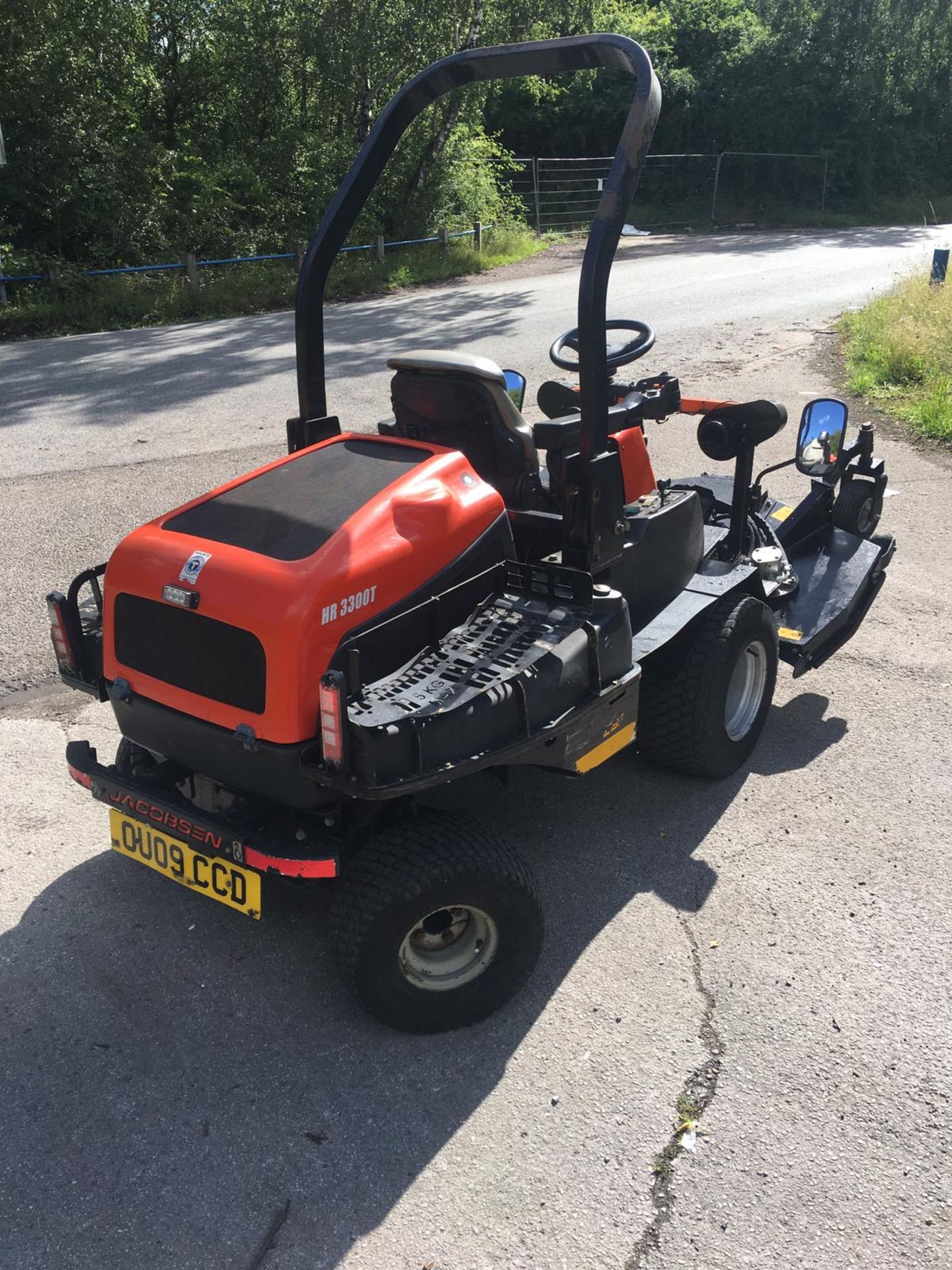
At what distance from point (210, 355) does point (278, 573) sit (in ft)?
32.5

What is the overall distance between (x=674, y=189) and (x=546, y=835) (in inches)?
1128

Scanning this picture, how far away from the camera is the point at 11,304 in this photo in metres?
14.1

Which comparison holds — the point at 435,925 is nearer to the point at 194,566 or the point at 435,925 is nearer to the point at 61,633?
the point at 194,566

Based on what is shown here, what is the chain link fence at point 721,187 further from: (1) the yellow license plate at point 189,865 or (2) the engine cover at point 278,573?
(1) the yellow license plate at point 189,865

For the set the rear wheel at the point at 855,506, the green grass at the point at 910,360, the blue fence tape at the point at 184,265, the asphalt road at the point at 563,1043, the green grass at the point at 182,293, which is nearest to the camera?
the asphalt road at the point at 563,1043

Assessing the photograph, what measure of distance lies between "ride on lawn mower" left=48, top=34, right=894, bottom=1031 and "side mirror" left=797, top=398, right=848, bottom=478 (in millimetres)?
1485

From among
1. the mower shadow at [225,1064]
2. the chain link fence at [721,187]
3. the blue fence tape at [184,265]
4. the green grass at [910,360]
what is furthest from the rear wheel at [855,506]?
the chain link fence at [721,187]

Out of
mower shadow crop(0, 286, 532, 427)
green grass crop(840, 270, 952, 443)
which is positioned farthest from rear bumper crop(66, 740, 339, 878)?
green grass crop(840, 270, 952, 443)

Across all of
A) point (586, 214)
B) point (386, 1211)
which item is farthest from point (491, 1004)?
point (586, 214)

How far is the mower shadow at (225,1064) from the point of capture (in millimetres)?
2369

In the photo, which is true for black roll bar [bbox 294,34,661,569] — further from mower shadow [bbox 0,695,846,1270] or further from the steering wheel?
mower shadow [bbox 0,695,846,1270]

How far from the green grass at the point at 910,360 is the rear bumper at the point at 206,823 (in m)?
7.31

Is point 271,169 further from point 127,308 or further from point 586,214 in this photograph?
point 586,214

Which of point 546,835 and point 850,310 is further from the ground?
point 850,310
